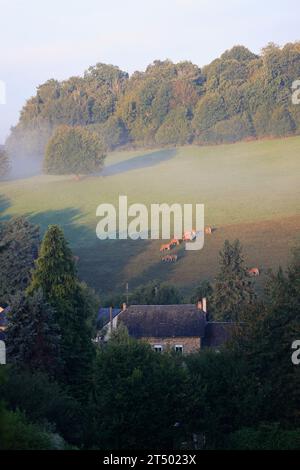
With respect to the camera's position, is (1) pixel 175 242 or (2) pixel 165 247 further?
(1) pixel 175 242

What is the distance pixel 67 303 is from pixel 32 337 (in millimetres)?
3530

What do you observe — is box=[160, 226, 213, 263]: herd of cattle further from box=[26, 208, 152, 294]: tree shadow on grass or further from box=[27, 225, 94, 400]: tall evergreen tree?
box=[27, 225, 94, 400]: tall evergreen tree

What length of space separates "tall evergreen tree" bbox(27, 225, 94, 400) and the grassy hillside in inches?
1142

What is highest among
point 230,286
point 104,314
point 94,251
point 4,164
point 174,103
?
point 174,103

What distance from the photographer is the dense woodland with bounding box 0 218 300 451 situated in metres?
30.3

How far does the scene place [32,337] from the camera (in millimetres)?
34750

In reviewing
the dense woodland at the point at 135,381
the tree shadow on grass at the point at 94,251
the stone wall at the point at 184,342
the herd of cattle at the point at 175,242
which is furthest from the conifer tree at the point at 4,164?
the dense woodland at the point at 135,381

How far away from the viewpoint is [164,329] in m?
50.6

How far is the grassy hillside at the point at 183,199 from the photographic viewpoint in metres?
72.4

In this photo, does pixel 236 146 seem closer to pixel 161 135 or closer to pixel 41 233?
pixel 161 135

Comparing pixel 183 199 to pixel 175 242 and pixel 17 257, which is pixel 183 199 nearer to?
pixel 175 242

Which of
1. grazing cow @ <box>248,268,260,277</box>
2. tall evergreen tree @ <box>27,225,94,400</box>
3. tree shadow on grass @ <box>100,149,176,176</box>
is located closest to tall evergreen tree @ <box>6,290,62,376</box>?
tall evergreen tree @ <box>27,225,94,400</box>

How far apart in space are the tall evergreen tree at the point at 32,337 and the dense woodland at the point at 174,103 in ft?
254

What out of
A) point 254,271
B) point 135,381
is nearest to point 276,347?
point 135,381
